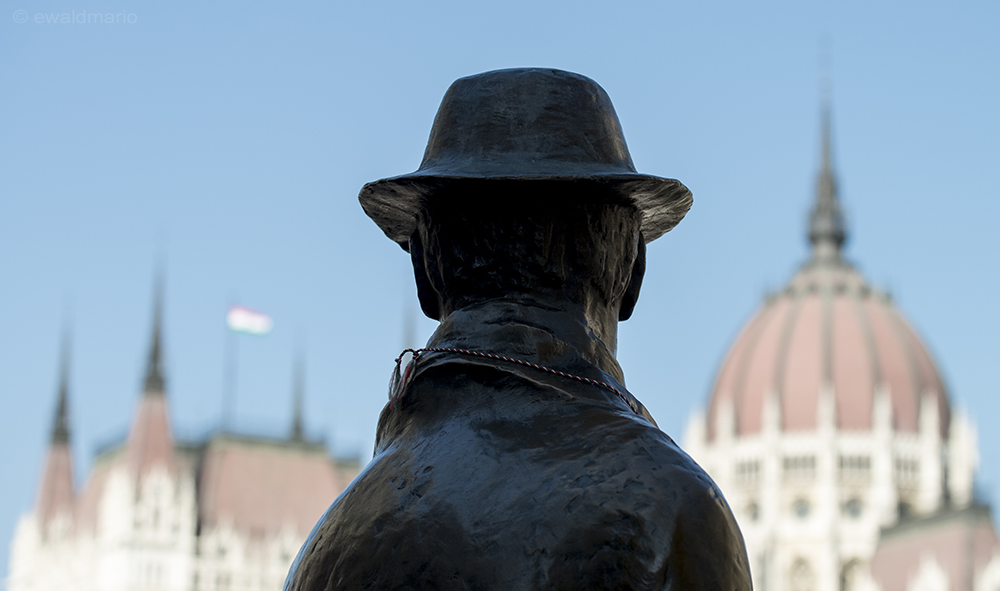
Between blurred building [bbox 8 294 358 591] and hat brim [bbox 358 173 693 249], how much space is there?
165ft

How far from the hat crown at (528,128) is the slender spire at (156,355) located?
2256 inches

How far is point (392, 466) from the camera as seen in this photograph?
2344 millimetres

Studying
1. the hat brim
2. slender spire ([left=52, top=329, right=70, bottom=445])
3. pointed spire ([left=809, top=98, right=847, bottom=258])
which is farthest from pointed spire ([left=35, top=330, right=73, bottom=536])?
the hat brim

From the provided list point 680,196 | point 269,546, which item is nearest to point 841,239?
point 269,546

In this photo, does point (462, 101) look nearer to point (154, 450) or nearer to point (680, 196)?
point (680, 196)

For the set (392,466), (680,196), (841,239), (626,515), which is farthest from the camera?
(841,239)

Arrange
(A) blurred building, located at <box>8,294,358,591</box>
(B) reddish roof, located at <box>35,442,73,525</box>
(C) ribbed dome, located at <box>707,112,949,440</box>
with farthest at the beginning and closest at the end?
(C) ribbed dome, located at <box>707,112,949,440</box>, (B) reddish roof, located at <box>35,442,73,525</box>, (A) blurred building, located at <box>8,294,358,591</box>

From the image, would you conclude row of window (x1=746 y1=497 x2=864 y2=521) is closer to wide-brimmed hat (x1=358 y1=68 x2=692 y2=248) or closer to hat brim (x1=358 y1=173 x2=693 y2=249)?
hat brim (x1=358 y1=173 x2=693 y2=249)

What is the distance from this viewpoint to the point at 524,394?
2.33 m

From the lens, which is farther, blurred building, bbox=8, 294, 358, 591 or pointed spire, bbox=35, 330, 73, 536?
pointed spire, bbox=35, 330, 73, 536

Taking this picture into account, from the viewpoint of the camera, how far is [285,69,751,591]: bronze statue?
6.89 ft

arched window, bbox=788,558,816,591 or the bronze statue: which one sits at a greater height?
the bronze statue

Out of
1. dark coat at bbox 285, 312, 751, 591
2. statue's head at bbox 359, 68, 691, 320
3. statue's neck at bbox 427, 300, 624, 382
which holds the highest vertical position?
statue's head at bbox 359, 68, 691, 320

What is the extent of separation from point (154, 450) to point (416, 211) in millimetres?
55906
